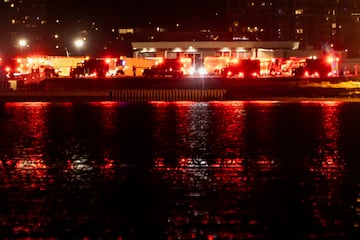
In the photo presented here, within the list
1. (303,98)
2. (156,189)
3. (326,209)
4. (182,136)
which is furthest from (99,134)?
(303,98)

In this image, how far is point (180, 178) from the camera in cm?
1764

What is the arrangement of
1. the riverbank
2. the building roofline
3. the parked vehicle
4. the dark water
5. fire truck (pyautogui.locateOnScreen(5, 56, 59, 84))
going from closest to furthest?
the dark water
the riverbank
fire truck (pyautogui.locateOnScreen(5, 56, 59, 84))
the parked vehicle
the building roofline

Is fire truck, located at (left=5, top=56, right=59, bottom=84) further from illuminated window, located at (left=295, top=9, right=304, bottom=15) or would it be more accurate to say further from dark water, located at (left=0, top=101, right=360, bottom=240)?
illuminated window, located at (left=295, top=9, right=304, bottom=15)

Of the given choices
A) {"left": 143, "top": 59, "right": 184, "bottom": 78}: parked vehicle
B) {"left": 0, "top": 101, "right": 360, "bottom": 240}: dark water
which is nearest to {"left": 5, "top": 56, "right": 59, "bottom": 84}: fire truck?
{"left": 143, "top": 59, "right": 184, "bottom": 78}: parked vehicle

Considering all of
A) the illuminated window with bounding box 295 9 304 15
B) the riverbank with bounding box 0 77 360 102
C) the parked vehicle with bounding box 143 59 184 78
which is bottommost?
the riverbank with bounding box 0 77 360 102

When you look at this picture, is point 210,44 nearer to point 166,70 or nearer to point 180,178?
point 166,70

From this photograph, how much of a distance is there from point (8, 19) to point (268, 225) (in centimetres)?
17342

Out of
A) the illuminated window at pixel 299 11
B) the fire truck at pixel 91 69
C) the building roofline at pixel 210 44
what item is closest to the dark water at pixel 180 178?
the fire truck at pixel 91 69

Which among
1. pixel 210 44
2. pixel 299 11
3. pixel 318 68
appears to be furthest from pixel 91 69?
pixel 299 11

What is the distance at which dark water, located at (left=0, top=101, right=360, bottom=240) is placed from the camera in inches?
512

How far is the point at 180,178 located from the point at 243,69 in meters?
46.6

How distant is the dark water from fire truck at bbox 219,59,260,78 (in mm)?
30889

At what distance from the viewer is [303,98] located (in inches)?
1797

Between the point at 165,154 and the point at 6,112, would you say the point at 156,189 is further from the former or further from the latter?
the point at 6,112
